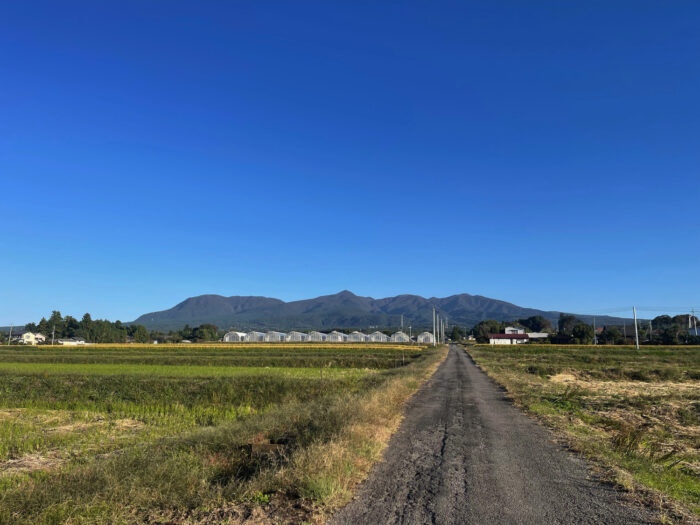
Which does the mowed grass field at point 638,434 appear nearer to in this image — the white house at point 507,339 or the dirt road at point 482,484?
the dirt road at point 482,484

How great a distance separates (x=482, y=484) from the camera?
25.8 feet

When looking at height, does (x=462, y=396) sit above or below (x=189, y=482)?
below

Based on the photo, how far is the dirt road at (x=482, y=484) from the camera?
21.0 ft

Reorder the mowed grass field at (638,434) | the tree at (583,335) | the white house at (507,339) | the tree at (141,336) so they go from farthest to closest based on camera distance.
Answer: the tree at (141,336)
the white house at (507,339)
the tree at (583,335)
the mowed grass field at (638,434)

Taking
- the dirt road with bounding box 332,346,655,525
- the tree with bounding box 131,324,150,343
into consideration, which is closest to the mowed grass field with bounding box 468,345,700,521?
the dirt road with bounding box 332,346,655,525

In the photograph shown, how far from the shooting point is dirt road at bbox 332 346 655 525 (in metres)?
6.41

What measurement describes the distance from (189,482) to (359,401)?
685 centimetres

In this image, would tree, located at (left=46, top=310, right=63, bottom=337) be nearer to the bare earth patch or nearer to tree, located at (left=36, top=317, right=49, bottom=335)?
Answer: tree, located at (left=36, top=317, right=49, bottom=335)

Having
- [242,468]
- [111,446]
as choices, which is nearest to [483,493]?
[242,468]

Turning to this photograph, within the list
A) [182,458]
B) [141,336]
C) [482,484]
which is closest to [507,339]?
[141,336]

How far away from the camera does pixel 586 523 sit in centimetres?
611

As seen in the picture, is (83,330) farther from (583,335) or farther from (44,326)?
(583,335)

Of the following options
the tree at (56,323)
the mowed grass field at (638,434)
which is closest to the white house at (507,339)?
the mowed grass field at (638,434)

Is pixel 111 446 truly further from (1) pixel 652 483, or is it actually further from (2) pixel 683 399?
(2) pixel 683 399
